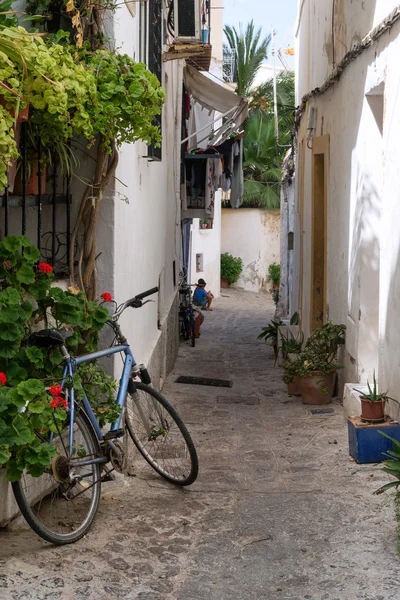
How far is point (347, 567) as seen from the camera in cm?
416

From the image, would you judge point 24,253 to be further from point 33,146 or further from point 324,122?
point 324,122

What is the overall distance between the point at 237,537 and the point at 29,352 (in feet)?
5.06

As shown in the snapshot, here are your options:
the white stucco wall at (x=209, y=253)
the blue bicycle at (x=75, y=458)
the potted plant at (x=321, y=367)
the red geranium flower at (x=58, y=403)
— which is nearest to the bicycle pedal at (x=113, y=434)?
the blue bicycle at (x=75, y=458)

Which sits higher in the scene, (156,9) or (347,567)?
(156,9)

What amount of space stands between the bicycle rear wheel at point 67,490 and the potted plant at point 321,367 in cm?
468

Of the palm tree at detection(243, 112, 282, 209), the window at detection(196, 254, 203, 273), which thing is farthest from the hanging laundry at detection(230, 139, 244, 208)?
the palm tree at detection(243, 112, 282, 209)

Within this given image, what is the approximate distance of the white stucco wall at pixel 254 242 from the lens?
3459 cm

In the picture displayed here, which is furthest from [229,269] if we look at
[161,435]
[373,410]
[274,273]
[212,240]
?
[161,435]

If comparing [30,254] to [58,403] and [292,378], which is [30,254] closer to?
[58,403]

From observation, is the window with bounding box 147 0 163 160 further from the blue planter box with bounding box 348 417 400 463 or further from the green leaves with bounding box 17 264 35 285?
the green leaves with bounding box 17 264 35 285

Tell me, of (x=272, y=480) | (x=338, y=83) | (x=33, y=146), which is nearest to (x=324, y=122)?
(x=338, y=83)

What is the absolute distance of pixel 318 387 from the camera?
29.8 feet

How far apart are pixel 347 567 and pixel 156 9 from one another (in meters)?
6.10

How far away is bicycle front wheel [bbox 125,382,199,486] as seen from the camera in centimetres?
536
